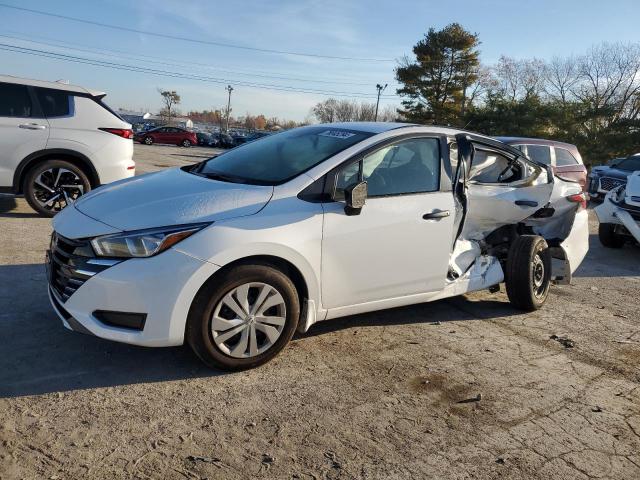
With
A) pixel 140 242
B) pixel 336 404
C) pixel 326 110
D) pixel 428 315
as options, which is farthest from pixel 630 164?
pixel 326 110

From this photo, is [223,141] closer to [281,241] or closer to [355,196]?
[355,196]

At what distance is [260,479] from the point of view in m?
2.45

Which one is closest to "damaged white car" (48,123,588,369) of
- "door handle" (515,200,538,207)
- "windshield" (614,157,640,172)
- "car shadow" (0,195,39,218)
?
"door handle" (515,200,538,207)

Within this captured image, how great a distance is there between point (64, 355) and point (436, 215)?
2.74m

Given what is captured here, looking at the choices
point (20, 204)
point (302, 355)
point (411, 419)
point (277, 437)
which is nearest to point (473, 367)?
point (411, 419)

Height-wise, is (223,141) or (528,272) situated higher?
(223,141)

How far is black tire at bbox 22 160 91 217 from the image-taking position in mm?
7152

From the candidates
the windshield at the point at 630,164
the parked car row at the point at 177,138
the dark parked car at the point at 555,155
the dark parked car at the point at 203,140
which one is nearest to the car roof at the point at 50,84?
the dark parked car at the point at 555,155

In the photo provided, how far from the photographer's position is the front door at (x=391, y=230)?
3.64 metres

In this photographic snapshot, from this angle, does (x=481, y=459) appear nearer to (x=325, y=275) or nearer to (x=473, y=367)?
(x=473, y=367)

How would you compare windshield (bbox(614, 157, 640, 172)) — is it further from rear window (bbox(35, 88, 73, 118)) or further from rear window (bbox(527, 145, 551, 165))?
rear window (bbox(35, 88, 73, 118))

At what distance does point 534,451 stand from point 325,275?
1584 mm

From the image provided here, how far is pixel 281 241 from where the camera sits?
131 inches

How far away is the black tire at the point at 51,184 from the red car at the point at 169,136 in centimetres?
3181
